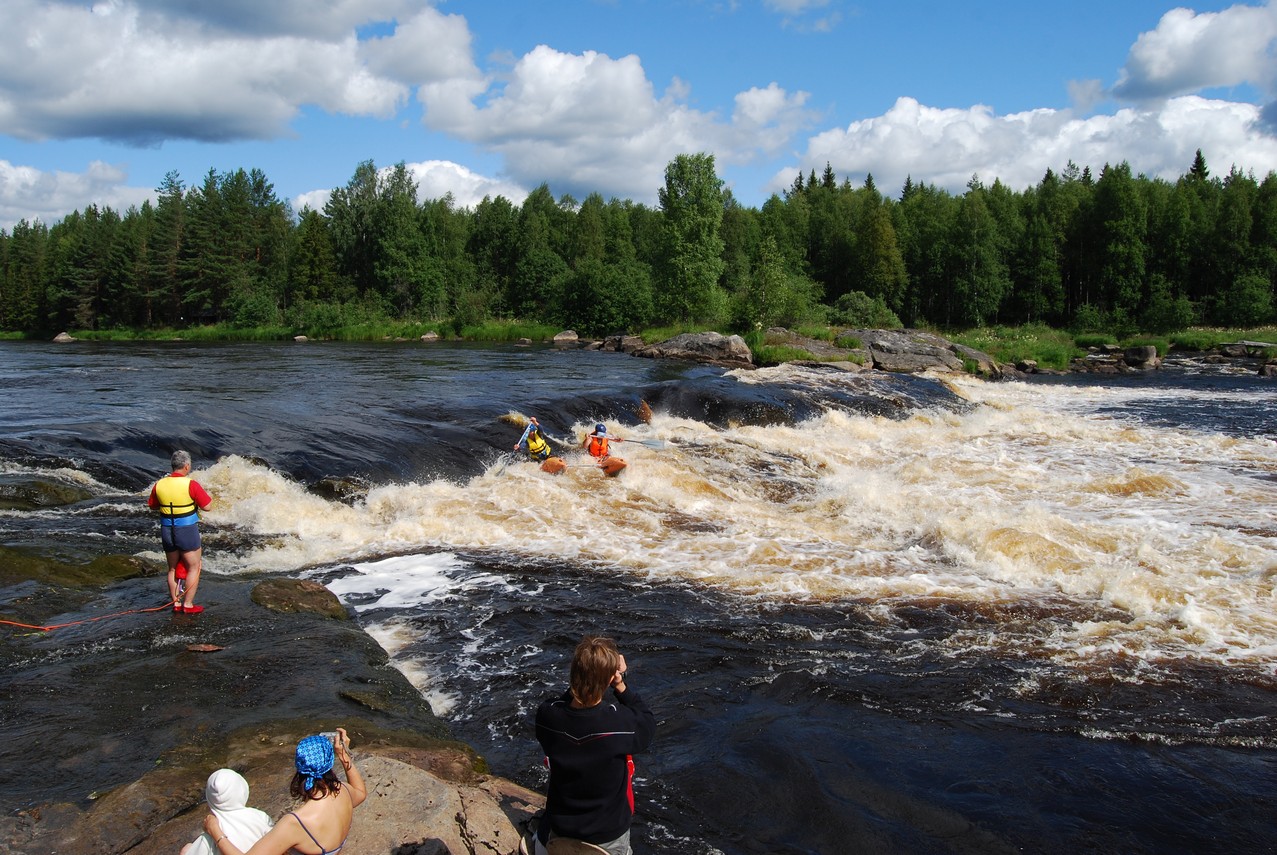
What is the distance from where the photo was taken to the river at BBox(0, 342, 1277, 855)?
631 centimetres

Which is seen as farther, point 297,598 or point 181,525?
point 297,598

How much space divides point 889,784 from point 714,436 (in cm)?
1477

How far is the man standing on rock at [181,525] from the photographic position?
872cm

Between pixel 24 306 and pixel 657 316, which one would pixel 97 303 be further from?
pixel 657 316

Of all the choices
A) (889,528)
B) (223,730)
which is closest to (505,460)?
(889,528)

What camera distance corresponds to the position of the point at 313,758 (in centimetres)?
414

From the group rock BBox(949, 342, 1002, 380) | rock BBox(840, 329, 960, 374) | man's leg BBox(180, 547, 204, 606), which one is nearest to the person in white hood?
man's leg BBox(180, 547, 204, 606)

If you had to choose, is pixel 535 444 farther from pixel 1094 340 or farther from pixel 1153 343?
pixel 1094 340

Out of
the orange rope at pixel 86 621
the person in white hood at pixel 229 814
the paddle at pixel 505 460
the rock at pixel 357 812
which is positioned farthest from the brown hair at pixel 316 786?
the paddle at pixel 505 460

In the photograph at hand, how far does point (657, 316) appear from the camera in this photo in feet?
194

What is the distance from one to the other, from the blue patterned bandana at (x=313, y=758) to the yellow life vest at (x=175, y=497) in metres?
5.82

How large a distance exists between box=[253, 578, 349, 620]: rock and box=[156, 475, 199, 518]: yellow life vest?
3.90ft

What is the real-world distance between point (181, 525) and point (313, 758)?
5798mm

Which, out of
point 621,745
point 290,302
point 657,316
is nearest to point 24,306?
point 290,302
